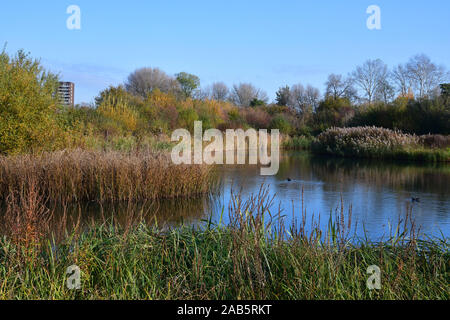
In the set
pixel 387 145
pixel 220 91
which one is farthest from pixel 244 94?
pixel 387 145

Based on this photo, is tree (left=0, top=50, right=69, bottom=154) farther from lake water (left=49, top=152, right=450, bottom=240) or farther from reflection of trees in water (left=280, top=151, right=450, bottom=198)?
reflection of trees in water (left=280, top=151, right=450, bottom=198)

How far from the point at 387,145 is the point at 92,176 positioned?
527 inches

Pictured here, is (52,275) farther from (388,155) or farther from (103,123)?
(388,155)

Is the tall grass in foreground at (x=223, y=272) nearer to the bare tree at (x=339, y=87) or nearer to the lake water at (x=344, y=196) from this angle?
the lake water at (x=344, y=196)

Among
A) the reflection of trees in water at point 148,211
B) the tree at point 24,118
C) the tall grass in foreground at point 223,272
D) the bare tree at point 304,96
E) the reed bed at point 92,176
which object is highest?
the bare tree at point 304,96

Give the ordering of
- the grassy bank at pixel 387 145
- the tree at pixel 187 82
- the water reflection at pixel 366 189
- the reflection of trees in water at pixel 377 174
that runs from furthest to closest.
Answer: the tree at pixel 187 82, the grassy bank at pixel 387 145, the reflection of trees in water at pixel 377 174, the water reflection at pixel 366 189

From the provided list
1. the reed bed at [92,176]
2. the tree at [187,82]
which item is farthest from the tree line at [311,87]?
the reed bed at [92,176]

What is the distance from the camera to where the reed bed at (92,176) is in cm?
792

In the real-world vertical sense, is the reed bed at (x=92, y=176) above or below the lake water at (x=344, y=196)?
above

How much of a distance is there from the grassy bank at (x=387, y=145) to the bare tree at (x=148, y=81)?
24.5 metres

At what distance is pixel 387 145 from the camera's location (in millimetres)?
18078

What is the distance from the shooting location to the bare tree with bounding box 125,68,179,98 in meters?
42.5
